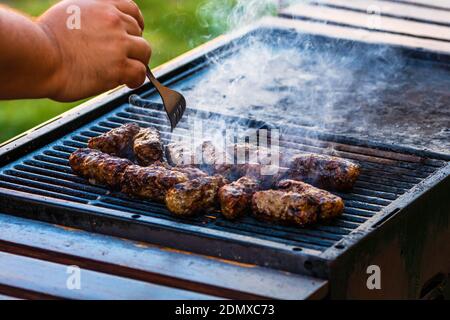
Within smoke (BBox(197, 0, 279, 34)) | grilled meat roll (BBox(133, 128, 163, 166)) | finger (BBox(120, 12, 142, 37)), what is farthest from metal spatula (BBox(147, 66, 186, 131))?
smoke (BBox(197, 0, 279, 34))

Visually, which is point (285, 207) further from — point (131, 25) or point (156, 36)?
point (156, 36)

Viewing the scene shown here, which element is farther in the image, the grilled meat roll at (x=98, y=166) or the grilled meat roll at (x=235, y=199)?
the grilled meat roll at (x=98, y=166)

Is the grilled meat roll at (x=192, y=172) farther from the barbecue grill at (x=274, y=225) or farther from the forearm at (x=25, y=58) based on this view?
the forearm at (x=25, y=58)

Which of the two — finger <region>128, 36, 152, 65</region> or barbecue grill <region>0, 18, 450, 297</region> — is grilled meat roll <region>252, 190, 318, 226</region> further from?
finger <region>128, 36, 152, 65</region>

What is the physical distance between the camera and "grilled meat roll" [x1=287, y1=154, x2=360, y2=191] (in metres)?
3.84

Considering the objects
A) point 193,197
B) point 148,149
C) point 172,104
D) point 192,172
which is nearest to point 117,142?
point 148,149

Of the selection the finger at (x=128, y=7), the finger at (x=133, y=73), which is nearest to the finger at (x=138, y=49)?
the finger at (x=133, y=73)

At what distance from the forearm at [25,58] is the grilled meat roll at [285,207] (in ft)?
2.86

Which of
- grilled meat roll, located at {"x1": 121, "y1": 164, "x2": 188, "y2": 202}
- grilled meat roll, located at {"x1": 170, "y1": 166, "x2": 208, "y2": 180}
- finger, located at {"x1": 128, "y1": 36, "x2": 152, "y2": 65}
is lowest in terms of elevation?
grilled meat roll, located at {"x1": 121, "y1": 164, "x2": 188, "y2": 202}

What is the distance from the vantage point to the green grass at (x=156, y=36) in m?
7.95

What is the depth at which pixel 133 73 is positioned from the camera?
12.0ft

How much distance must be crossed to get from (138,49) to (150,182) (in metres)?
0.52

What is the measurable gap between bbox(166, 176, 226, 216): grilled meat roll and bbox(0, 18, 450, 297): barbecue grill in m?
0.04

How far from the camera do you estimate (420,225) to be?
12.5 ft
